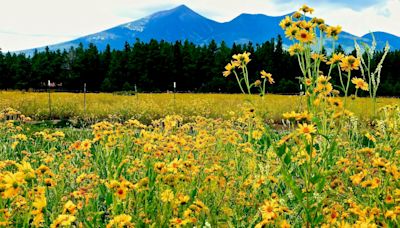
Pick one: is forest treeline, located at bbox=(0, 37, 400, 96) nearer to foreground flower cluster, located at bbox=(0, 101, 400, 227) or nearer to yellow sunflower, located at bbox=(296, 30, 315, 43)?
foreground flower cluster, located at bbox=(0, 101, 400, 227)

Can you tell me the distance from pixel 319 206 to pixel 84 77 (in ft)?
151

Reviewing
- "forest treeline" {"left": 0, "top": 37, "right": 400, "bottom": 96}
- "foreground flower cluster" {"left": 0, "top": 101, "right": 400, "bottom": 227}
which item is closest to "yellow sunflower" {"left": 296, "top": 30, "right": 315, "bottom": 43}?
"foreground flower cluster" {"left": 0, "top": 101, "right": 400, "bottom": 227}

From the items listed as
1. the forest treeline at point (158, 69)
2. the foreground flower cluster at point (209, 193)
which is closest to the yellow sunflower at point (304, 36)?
the foreground flower cluster at point (209, 193)

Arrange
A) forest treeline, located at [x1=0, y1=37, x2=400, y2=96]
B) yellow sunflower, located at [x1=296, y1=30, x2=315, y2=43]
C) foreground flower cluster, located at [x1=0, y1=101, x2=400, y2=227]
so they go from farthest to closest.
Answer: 1. forest treeline, located at [x1=0, y1=37, x2=400, y2=96]
2. yellow sunflower, located at [x1=296, y1=30, x2=315, y2=43]
3. foreground flower cluster, located at [x1=0, y1=101, x2=400, y2=227]

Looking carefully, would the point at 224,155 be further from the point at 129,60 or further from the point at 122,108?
the point at 129,60

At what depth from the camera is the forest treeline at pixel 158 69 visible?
4178 centimetres

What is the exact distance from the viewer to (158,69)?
4359cm

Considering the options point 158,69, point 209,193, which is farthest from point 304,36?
point 158,69

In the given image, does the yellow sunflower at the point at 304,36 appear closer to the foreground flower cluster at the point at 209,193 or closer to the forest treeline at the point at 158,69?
the foreground flower cluster at the point at 209,193

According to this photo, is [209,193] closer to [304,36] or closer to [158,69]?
[304,36]

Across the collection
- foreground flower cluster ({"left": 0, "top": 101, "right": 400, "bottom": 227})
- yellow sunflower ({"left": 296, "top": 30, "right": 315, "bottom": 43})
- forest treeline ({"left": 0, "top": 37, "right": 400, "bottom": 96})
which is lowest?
foreground flower cluster ({"left": 0, "top": 101, "right": 400, "bottom": 227})

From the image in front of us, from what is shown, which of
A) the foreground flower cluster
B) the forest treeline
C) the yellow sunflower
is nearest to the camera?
the foreground flower cluster

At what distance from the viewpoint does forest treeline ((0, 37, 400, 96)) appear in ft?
137

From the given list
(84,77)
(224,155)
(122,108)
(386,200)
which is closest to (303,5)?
(386,200)
